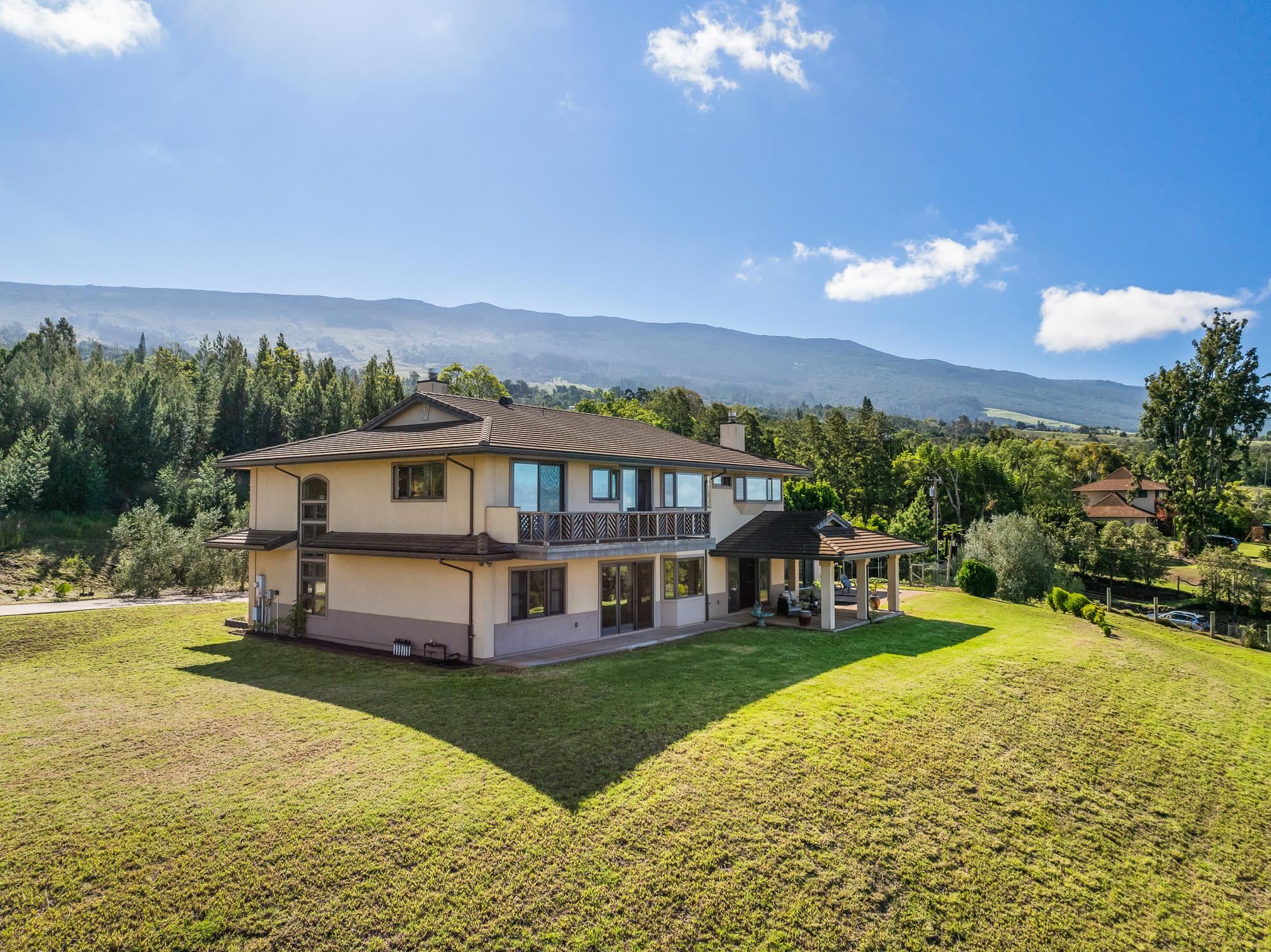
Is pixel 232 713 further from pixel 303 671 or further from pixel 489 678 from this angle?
pixel 489 678

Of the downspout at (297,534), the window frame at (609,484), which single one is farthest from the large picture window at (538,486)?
the downspout at (297,534)

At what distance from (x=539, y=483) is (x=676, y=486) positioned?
18.8 feet

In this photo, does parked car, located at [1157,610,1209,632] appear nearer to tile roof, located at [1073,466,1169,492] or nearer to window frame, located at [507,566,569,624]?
window frame, located at [507,566,569,624]

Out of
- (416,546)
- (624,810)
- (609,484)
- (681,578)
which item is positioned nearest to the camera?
(624,810)

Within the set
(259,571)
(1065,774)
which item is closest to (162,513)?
(259,571)

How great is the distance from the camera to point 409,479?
17359 millimetres

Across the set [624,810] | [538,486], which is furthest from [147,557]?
[624,810]

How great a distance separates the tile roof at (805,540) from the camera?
20797 mm

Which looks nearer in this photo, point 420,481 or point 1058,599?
point 420,481

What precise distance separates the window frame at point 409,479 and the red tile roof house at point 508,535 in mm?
42

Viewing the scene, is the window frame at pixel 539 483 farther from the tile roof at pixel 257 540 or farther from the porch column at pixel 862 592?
the porch column at pixel 862 592

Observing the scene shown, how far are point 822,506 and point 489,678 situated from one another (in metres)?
31.5

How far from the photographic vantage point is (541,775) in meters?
9.42

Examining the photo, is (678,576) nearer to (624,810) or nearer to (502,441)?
(502,441)
